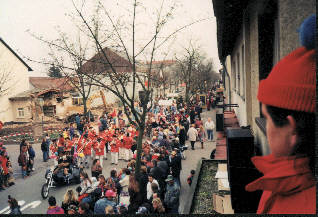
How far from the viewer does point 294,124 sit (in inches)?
31.8

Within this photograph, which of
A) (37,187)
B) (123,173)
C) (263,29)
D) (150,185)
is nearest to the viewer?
(263,29)

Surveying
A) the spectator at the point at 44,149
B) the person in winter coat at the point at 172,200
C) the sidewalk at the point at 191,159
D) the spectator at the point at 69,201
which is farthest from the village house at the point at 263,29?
the spectator at the point at 44,149

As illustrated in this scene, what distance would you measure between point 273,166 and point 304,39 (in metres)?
0.43

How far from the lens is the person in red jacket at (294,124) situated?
2.55ft

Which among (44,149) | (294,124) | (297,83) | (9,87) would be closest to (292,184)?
(294,124)

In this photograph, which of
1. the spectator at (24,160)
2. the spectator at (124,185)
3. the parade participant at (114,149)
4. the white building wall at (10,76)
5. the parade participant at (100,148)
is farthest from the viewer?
the parade participant at (114,149)

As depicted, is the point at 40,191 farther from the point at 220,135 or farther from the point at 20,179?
the point at 220,135

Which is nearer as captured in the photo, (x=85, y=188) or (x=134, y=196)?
(x=134, y=196)

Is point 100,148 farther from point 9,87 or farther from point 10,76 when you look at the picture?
point 9,87

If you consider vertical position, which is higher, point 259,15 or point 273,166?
point 259,15

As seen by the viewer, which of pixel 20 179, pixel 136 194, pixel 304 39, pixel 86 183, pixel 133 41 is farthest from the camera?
pixel 20 179

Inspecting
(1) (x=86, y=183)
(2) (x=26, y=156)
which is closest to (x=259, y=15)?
(1) (x=86, y=183)

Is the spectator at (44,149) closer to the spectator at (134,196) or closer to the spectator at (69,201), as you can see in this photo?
the spectator at (69,201)

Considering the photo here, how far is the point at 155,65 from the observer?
8570 mm
